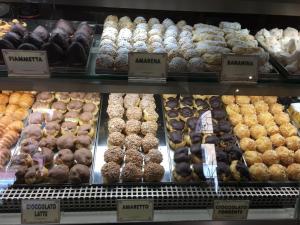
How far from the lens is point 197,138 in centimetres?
190

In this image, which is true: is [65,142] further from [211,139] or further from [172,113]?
[211,139]

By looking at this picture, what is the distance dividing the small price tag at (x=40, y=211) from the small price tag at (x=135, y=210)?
0.27m

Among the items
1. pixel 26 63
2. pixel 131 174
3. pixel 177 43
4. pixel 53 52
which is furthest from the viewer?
pixel 177 43

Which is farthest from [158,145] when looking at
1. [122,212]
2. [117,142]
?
[122,212]

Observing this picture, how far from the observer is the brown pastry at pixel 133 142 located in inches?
74.5

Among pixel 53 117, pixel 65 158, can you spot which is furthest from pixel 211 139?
pixel 53 117

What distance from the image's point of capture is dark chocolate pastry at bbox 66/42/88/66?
1.49 metres

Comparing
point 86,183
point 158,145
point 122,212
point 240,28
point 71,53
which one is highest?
point 240,28

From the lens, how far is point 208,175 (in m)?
1.76

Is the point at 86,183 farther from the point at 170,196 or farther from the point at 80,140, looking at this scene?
the point at 170,196

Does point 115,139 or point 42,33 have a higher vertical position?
point 42,33

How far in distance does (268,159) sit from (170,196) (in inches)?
22.0

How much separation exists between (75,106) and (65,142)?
0.32 metres

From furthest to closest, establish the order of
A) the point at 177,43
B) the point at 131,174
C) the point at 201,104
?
1. the point at 201,104
2. the point at 177,43
3. the point at 131,174
